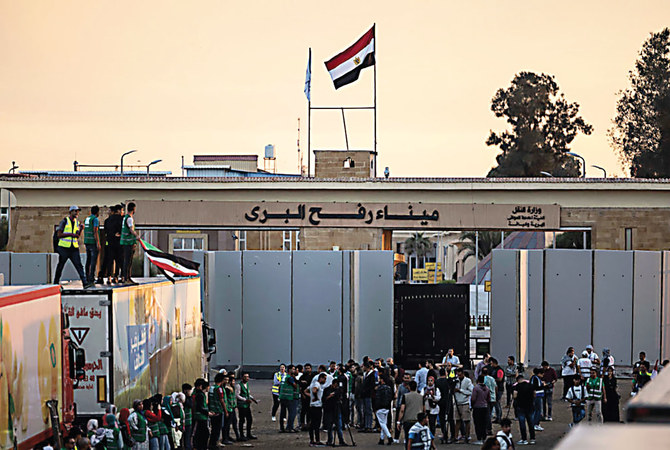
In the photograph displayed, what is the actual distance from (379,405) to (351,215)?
75.7ft

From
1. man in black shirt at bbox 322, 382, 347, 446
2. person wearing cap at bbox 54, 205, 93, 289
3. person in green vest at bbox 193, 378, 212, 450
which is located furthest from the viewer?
man in black shirt at bbox 322, 382, 347, 446

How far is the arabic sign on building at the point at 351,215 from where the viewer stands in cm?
4053

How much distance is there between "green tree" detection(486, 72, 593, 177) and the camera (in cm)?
7800

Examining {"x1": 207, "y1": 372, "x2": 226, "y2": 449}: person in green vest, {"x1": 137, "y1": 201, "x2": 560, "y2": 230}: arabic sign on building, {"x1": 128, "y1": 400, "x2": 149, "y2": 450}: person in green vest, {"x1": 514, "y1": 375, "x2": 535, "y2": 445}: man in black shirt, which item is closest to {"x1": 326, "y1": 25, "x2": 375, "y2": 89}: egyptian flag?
{"x1": 137, "y1": 201, "x2": 560, "y2": 230}: arabic sign on building

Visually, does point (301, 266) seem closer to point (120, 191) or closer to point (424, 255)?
point (120, 191)

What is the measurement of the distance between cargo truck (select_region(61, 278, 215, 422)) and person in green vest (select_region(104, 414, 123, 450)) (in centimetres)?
63

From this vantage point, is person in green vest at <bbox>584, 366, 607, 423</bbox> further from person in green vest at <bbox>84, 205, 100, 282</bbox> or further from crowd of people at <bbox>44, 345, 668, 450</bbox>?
person in green vest at <bbox>84, 205, 100, 282</bbox>

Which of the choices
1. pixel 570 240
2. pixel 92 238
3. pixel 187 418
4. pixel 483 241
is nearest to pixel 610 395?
pixel 187 418

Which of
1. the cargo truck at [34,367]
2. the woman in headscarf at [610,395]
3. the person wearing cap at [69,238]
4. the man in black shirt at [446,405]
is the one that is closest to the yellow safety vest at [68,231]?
the person wearing cap at [69,238]

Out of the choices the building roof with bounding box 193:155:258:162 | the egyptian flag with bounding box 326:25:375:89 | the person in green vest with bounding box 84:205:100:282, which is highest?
the egyptian flag with bounding box 326:25:375:89

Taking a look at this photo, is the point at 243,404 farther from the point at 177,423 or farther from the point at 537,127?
the point at 537,127

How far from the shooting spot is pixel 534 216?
4069cm

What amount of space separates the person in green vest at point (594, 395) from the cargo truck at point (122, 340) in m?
7.48

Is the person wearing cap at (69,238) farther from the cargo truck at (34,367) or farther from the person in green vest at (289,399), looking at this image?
the person in green vest at (289,399)
